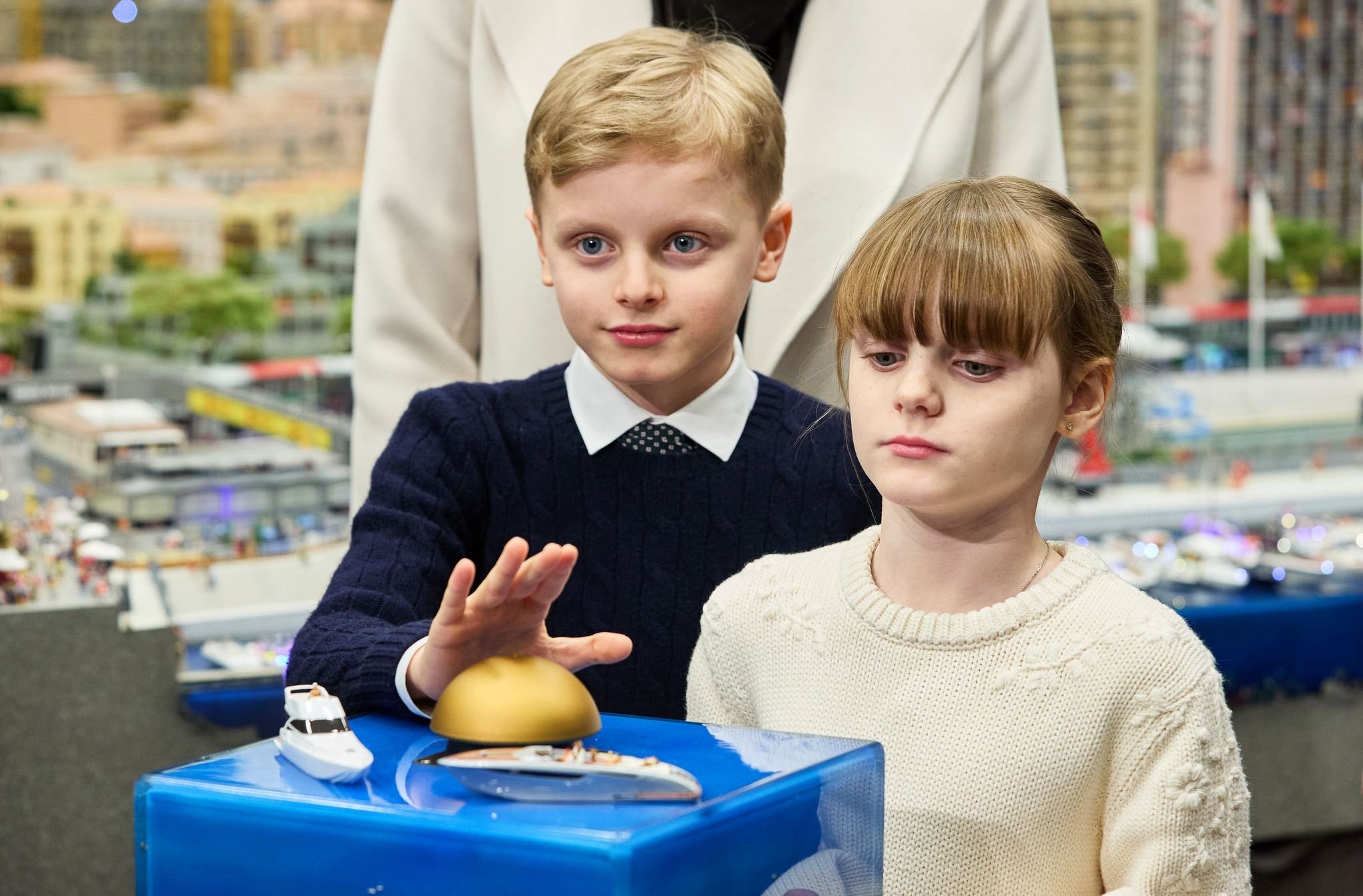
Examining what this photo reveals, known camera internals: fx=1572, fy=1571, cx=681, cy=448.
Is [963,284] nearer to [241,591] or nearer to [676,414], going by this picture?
[676,414]

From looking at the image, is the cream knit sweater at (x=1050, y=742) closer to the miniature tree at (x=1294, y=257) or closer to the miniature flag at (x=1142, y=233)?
the miniature flag at (x=1142, y=233)

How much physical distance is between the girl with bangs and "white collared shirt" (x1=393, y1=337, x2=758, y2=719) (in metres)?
0.18

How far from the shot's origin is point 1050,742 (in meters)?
0.84

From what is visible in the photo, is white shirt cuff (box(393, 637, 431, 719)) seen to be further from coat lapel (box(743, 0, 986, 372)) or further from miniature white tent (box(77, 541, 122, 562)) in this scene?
miniature white tent (box(77, 541, 122, 562))

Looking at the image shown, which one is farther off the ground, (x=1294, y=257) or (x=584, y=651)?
(x=1294, y=257)

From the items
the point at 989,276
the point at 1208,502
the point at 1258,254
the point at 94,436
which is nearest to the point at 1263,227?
the point at 1258,254

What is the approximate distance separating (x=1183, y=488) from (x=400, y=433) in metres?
2.45

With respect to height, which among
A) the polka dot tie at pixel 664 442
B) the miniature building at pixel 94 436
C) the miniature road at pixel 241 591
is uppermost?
the polka dot tie at pixel 664 442

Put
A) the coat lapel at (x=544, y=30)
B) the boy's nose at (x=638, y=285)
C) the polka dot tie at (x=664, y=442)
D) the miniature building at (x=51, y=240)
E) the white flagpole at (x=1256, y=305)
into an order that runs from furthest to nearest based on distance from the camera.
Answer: the white flagpole at (x=1256, y=305) < the miniature building at (x=51, y=240) < the coat lapel at (x=544, y=30) < the polka dot tie at (x=664, y=442) < the boy's nose at (x=638, y=285)

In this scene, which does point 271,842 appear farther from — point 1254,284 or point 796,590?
point 1254,284

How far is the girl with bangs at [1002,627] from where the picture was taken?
A: 32.4 inches

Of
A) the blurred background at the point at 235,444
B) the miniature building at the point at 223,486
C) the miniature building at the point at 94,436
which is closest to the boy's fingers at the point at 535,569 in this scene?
the blurred background at the point at 235,444

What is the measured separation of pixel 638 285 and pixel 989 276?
24 cm

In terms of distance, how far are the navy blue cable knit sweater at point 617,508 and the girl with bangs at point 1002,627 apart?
0.17 metres
